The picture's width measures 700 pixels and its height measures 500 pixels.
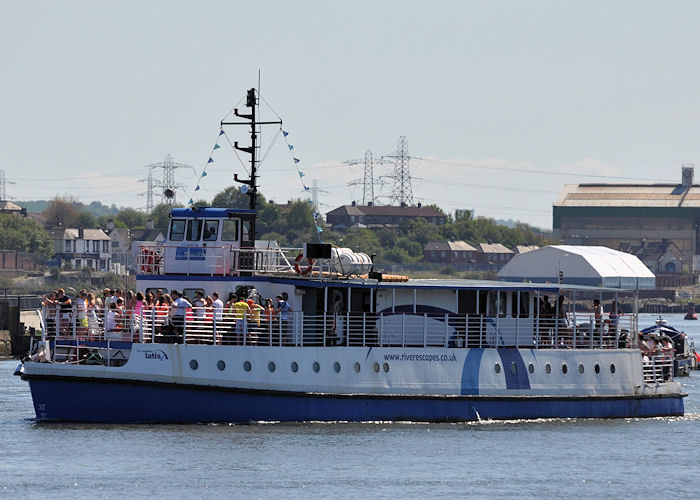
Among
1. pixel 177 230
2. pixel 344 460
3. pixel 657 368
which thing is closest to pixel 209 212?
pixel 177 230

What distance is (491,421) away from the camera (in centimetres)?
3903

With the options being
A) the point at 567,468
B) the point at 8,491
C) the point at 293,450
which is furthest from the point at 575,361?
the point at 8,491

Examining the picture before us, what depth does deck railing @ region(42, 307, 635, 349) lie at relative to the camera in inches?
1432

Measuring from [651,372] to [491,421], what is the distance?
6.35m

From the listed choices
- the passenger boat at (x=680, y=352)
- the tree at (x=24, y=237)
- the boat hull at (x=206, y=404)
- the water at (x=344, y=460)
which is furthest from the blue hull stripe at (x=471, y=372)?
the tree at (x=24, y=237)

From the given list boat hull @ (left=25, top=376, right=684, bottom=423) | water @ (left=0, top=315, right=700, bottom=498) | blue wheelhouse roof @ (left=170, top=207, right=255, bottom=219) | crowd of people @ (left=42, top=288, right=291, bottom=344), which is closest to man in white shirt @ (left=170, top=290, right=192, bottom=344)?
crowd of people @ (left=42, top=288, right=291, bottom=344)

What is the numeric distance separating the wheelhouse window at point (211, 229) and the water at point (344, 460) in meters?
6.05

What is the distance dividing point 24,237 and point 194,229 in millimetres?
150932

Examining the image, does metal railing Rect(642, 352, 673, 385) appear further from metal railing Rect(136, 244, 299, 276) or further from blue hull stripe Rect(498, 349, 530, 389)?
metal railing Rect(136, 244, 299, 276)

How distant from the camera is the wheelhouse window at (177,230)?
40.2 m

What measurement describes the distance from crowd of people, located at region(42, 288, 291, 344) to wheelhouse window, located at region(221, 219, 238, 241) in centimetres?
296

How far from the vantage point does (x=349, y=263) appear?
39.4 metres

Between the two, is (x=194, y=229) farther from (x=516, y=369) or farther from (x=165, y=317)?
(x=516, y=369)

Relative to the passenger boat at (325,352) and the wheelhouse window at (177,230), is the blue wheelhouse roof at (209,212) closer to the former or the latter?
the passenger boat at (325,352)
